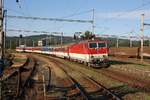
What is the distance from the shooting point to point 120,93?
17.9 metres

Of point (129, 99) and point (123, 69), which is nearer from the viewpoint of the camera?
point (129, 99)

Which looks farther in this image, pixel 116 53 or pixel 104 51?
pixel 116 53

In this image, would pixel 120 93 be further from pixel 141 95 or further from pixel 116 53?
pixel 116 53

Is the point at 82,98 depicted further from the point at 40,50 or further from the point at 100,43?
the point at 40,50

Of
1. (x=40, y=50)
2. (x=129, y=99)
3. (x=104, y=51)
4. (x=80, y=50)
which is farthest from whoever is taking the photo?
(x=40, y=50)

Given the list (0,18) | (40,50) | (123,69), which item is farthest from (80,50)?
(40,50)

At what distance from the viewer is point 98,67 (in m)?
39.6

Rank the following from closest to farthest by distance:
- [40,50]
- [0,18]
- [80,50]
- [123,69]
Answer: [0,18]
[123,69]
[80,50]
[40,50]

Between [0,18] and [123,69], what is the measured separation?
74.9 ft

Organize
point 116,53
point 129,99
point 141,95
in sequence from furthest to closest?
1. point 116,53
2. point 141,95
3. point 129,99

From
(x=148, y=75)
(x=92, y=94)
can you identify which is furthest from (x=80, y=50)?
(x=92, y=94)

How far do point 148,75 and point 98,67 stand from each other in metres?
11.8

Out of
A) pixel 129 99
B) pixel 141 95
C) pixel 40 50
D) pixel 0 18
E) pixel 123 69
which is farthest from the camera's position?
pixel 40 50

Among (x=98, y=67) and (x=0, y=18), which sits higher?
(x=0, y=18)
